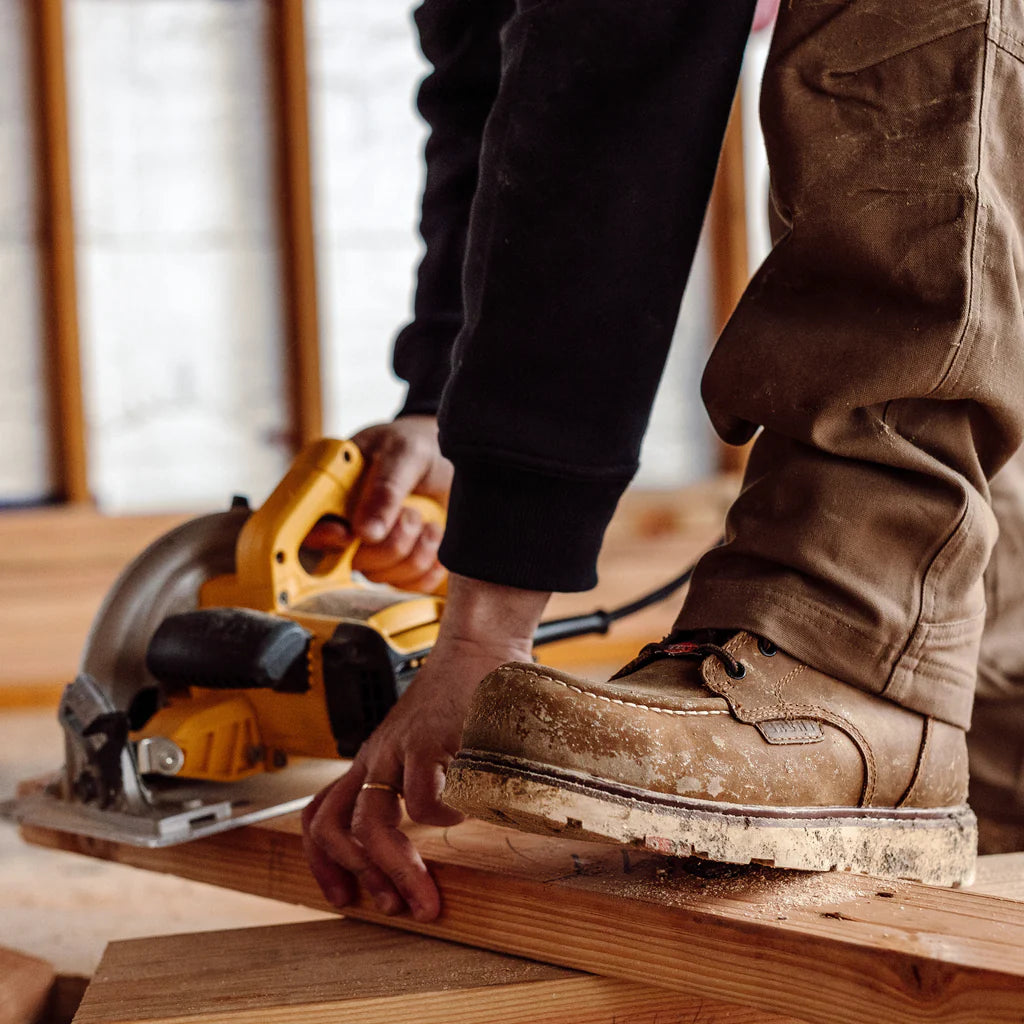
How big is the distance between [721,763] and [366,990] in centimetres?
32

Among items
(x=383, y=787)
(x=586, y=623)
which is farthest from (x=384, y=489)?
(x=383, y=787)

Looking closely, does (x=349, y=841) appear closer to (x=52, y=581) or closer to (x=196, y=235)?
(x=52, y=581)

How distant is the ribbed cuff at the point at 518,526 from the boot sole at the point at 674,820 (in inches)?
7.3

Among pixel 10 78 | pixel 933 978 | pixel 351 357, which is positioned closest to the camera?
pixel 933 978

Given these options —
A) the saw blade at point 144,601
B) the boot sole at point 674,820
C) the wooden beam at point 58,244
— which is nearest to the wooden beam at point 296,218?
the wooden beam at point 58,244

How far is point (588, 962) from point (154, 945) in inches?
15.8

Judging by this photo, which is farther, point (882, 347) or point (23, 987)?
point (23, 987)

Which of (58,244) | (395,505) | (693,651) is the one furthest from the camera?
(58,244)

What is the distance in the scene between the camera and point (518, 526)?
0.98m

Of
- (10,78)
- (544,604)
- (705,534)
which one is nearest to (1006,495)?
(544,604)

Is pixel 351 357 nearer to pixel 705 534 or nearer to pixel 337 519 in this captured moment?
pixel 705 534

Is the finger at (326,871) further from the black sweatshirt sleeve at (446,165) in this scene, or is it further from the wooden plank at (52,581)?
the wooden plank at (52,581)

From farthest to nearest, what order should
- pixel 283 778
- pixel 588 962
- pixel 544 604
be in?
pixel 283 778 → pixel 544 604 → pixel 588 962

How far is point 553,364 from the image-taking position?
3.16ft
